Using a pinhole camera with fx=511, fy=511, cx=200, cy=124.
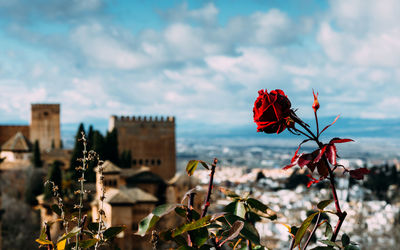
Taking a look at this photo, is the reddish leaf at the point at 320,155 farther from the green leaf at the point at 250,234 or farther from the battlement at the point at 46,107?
the battlement at the point at 46,107

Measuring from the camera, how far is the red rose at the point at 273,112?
1.02 metres

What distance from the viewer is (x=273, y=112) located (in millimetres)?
1024

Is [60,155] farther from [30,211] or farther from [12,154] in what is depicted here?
[30,211]

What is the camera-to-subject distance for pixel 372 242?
23062 millimetres

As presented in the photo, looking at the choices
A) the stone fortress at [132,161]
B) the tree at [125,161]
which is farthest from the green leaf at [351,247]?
the tree at [125,161]

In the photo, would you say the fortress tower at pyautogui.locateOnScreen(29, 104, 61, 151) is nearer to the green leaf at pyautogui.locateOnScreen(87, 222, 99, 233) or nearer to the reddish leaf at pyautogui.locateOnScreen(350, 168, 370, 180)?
the green leaf at pyautogui.locateOnScreen(87, 222, 99, 233)

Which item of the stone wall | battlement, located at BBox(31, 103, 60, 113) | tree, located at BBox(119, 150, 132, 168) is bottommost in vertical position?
tree, located at BBox(119, 150, 132, 168)

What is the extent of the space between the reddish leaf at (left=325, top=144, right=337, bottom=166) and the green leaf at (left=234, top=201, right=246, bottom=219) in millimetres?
293

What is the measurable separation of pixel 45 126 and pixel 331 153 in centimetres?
4709

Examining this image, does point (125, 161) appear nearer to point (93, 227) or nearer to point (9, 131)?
point (9, 131)

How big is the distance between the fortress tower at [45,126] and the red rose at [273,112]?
45358mm

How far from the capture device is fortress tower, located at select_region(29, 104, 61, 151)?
45188 millimetres

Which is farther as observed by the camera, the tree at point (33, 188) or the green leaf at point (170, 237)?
the tree at point (33, 188)

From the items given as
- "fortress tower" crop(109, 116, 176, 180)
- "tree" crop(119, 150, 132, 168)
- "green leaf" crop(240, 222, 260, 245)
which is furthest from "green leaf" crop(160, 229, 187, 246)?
"fortress tower" crop(109, 116, 176, 180)
